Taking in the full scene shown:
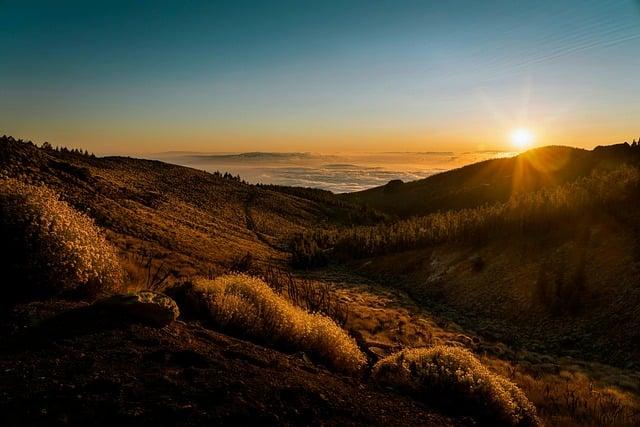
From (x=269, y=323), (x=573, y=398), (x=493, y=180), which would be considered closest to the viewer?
(x=269, y=323)

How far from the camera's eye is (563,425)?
8164mm

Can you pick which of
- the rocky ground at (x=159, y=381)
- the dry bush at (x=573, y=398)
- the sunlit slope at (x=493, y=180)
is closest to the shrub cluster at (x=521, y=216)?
the dry bush at (x=573, y=398)

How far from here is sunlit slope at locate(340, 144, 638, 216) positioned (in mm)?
84663

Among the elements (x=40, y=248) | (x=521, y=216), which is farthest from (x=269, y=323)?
(x=521, y=216)

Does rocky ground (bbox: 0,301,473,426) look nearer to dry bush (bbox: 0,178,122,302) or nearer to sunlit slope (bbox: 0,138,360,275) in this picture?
dry bush (bbox: 0,178,122,302)

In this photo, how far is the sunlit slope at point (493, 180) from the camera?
84.7m

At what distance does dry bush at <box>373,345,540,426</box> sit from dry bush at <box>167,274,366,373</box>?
79 cm

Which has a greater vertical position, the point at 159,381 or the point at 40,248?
the point at 40,248

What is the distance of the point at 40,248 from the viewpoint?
26.9 ft

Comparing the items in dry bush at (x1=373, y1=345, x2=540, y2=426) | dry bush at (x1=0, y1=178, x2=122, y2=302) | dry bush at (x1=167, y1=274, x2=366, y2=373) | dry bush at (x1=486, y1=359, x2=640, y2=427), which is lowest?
dry bush at (x1=486, y1=359, x2=640, y2=427)

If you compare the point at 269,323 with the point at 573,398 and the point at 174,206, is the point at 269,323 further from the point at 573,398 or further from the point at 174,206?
the point at 174,206

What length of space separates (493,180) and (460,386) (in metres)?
105

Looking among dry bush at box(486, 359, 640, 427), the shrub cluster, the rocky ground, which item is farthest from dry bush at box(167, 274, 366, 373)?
the shrub cluster

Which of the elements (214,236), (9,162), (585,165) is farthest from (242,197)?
(585,165)
